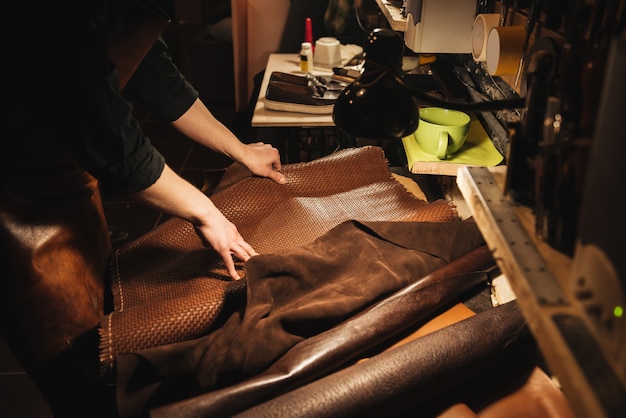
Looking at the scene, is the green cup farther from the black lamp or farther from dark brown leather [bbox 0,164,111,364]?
dark brown leather [bbox 0,164,111,364]

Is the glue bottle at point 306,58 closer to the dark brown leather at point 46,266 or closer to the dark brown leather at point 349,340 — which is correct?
the dark brown leather at point 46,266

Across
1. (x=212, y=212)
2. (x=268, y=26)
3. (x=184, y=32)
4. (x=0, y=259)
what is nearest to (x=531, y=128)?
(x=212, y=212)

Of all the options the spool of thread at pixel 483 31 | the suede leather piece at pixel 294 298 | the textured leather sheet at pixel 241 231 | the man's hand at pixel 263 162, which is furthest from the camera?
the man's hand at pixel 263 162

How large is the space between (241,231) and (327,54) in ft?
5.65

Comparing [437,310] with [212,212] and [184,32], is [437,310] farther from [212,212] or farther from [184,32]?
[184,32]

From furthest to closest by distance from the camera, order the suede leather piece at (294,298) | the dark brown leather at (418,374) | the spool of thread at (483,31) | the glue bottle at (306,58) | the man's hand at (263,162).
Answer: the glue bottle at (306,58), the man's hand at (263,162), the spool of thread at (483,31), the suede leather piece at (294,298), the dark brown leather at (418,374)

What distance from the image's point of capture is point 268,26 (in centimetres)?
412

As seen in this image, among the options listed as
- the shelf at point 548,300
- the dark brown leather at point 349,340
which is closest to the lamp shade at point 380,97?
the shelf at point 548,300

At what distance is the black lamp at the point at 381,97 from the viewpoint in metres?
0.85

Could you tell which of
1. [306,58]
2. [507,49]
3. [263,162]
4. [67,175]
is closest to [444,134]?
[507,49]

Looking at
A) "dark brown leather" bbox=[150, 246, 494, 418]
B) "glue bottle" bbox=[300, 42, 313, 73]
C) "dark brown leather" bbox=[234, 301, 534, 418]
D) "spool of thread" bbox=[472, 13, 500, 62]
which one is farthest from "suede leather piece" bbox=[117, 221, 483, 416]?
"glue bottle" bbox=[300, 42, 313, 73]

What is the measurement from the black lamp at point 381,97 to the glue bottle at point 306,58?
2029 mm

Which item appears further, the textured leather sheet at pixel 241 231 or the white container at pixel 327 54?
the white container at pixel 327 54

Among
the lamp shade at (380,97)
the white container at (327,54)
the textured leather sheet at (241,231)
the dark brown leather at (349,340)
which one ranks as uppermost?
the lamp shade at (380,97)
